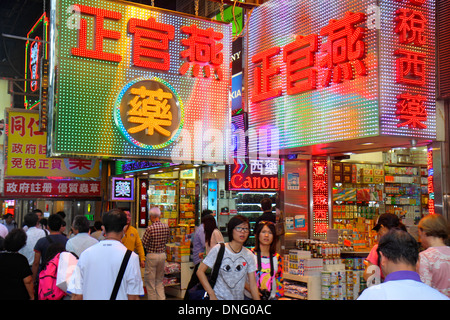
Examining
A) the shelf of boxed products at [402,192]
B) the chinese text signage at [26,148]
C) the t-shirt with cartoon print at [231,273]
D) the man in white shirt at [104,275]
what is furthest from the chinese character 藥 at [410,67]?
the chinese text signage at [26,148]

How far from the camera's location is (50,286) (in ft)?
16.7

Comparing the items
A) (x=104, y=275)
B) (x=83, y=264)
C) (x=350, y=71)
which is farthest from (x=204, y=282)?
(x=350, y=71)

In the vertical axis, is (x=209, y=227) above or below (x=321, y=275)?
above

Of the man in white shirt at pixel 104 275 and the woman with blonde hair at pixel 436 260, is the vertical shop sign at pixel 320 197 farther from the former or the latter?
the man in white shirt at pixel 104 275

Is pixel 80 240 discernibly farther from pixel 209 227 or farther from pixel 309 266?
pixel 309 266

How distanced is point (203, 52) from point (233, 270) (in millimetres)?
3784

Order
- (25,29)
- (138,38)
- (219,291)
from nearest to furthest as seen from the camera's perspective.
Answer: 1. (219,291)
2. (138,38)
3. (25,29)

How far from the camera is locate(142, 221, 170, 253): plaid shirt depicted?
9492 mm

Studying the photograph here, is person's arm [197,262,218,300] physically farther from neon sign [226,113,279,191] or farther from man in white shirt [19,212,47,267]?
neon sign [226,113,279,191]

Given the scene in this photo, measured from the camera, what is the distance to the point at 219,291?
4.68 m

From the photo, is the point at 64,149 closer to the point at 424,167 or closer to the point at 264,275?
the point at 264,275

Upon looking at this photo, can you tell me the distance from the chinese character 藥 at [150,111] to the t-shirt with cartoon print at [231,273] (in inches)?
100

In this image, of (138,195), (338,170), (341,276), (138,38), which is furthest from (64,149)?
(138,195)

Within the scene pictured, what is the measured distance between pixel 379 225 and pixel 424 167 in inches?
291
